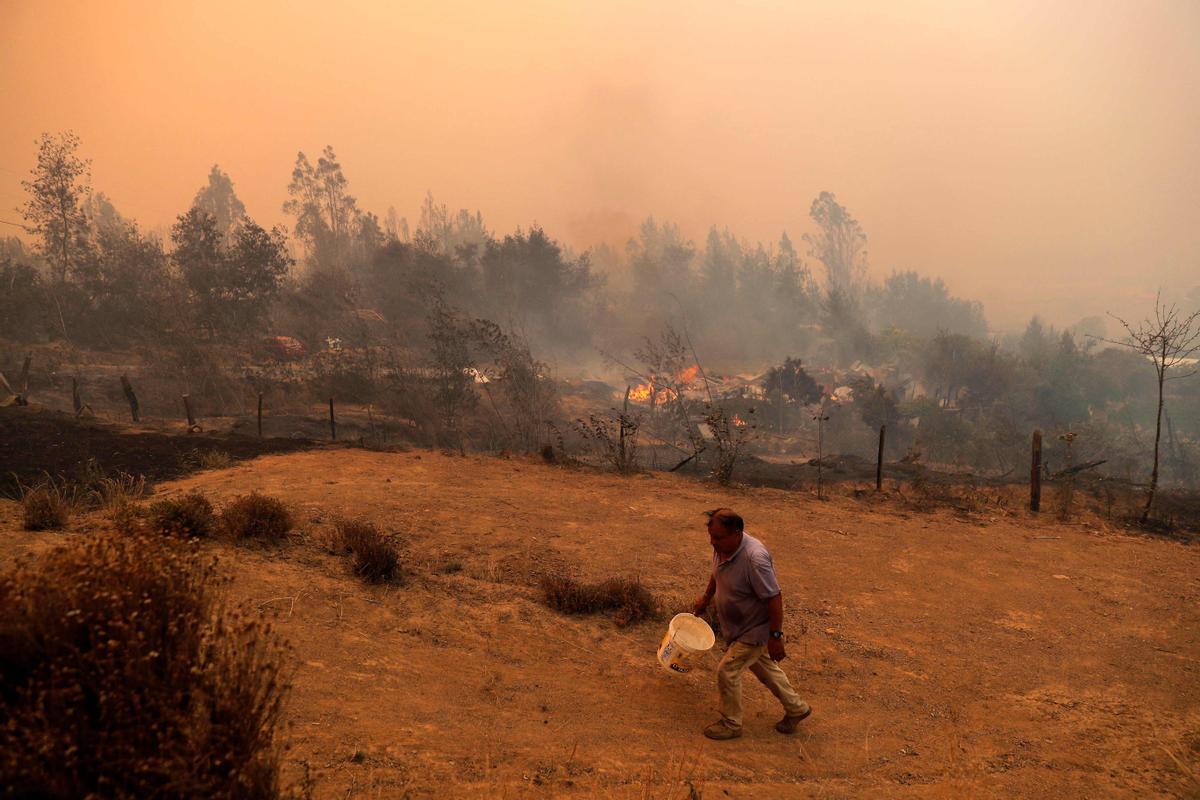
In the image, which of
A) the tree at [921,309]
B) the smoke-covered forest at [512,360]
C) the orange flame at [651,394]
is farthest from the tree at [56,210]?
the tree at [921,309]

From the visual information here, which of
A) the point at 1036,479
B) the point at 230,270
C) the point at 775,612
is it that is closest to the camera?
the point at 775,612

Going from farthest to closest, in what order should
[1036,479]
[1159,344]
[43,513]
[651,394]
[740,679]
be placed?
[651,394]
[1159,344]
[1036,479]
[43,513]
[740,679]

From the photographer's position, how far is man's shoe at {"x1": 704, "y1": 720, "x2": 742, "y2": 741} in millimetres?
4555

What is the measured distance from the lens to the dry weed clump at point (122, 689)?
2.07 meters

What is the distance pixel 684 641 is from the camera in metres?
4.93

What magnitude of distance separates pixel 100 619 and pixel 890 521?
495 inches

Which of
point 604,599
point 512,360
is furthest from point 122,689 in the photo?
point 512,360

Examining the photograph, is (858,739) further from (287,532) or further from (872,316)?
(872,316)

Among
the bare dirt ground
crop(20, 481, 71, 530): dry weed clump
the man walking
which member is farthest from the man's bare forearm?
crop(20, 481, 71, 530): dry weed clump

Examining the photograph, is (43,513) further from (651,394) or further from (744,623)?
(651,394)

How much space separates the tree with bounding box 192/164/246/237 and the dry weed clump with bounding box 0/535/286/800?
95.5 metres

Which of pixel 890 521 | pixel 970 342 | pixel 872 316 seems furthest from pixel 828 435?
pixel 872 316

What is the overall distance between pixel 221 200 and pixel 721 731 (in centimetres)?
9944

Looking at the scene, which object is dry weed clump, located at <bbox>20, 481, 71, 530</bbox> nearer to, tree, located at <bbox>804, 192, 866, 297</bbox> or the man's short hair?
the man's short hair
